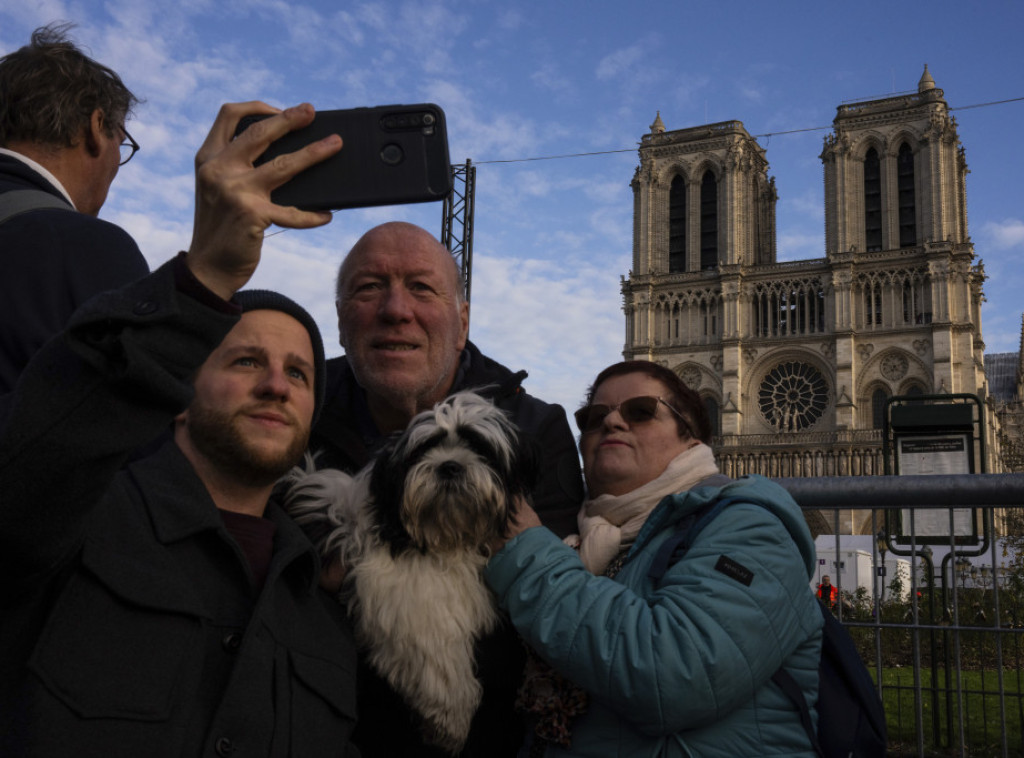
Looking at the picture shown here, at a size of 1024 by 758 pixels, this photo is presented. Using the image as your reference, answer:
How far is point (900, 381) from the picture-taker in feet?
139

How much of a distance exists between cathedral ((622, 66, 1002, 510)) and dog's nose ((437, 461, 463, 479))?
41089mm

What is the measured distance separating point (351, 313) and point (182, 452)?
92cm

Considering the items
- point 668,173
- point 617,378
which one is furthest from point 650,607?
point 668,173

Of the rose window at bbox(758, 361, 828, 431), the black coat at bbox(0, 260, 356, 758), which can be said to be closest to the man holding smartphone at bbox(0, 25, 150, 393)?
the black coat at bbox(0, 260, 356, 758)

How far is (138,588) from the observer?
5.50ft

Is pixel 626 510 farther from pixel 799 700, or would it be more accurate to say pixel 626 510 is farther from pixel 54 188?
pixel 54 188

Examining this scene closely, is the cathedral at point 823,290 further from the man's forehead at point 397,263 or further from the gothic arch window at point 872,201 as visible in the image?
the man's forehead at point 397,263

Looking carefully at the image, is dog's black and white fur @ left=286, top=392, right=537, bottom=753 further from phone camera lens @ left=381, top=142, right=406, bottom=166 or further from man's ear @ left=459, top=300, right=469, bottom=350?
phone camera lens @ left=381, top=142, right=406, bottom=166

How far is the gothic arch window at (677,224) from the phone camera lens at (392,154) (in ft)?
158

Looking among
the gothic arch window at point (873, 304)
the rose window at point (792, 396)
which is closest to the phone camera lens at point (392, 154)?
the rose window at point (792, 396)

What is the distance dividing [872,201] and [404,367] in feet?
155

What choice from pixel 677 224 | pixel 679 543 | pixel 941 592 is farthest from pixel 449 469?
pixel 677 224

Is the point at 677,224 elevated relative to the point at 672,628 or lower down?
elevated

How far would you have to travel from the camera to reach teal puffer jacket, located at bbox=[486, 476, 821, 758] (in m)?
1.96
